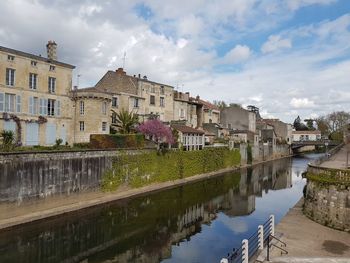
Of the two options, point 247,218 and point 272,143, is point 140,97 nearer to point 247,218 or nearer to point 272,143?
point 247,218

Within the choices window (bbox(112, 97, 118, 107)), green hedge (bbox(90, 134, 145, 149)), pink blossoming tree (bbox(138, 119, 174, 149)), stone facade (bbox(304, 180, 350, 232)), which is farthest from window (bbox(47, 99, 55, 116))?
stone facade (bbox(304, 180, 350, 232))

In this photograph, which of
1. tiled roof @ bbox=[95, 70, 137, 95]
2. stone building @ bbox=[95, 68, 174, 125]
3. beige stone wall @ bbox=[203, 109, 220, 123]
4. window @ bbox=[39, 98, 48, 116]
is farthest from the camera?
beige stone wall @ bbox=[203, 109, 220, 123]

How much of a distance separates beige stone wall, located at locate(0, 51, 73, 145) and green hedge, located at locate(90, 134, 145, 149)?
473 centimetres

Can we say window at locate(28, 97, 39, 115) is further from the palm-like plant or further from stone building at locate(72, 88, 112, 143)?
the palm-like plant

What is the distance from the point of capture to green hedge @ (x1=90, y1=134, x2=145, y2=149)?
33938mm

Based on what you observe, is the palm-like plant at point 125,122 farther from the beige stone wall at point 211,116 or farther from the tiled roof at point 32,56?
the beige stone wall at point 211,116

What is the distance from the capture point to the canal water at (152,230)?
1853cm

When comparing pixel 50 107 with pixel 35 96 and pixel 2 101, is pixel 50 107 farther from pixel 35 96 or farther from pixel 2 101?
pixel 2 101

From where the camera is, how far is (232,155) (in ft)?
188

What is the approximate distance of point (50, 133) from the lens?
117 ft

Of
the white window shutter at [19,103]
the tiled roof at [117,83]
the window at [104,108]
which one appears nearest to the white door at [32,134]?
the white window shutter at [19,103]

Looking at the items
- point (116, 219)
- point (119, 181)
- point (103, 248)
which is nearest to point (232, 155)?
point (119, 181)

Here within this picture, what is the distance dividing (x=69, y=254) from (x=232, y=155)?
1641 inches

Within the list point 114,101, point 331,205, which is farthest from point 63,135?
point 331,205
